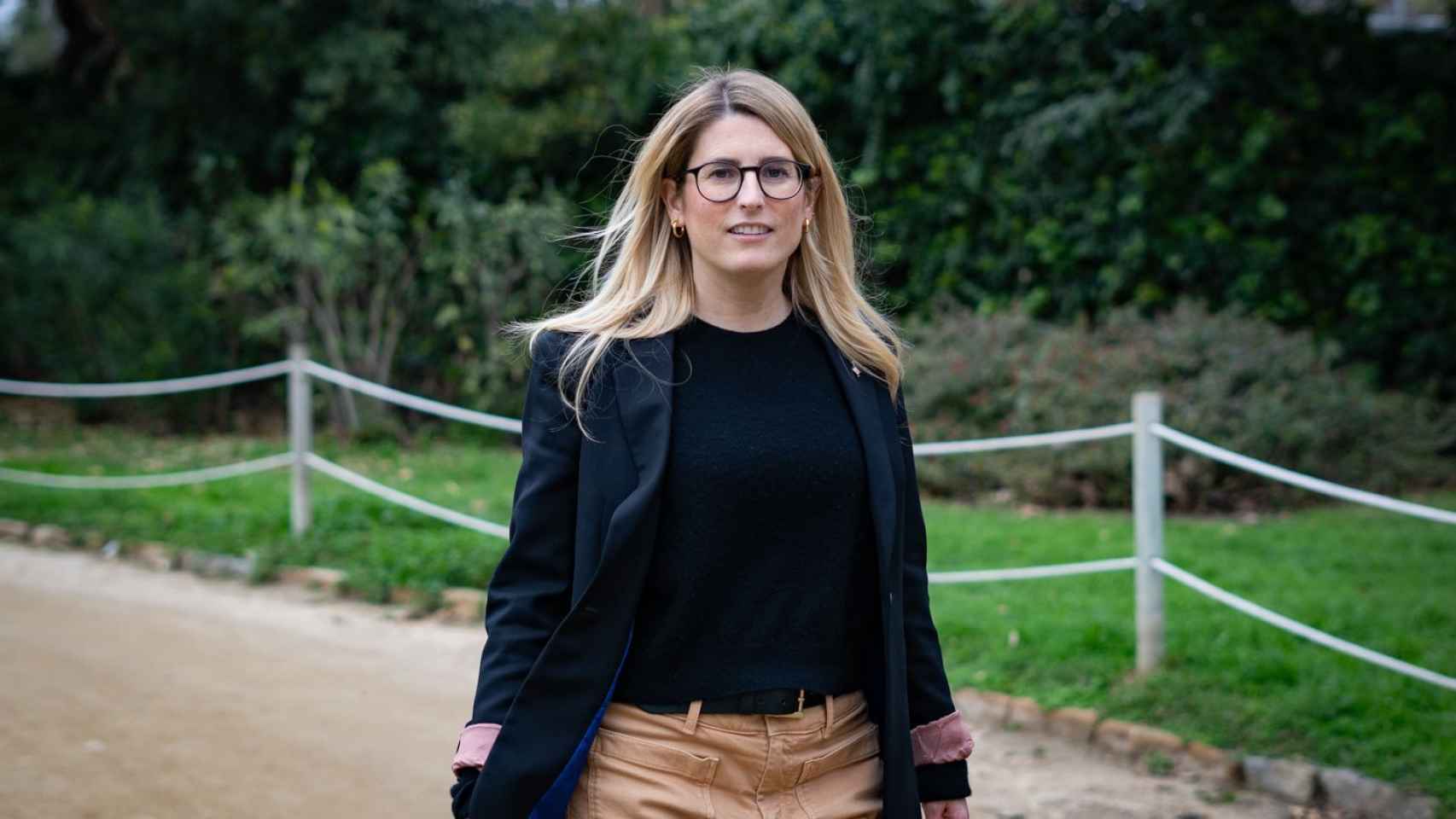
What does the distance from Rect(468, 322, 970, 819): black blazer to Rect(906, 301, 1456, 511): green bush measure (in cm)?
692

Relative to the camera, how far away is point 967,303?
12.1m

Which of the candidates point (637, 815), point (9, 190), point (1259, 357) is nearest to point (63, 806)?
point (637, 815)

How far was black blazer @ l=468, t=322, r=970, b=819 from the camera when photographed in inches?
90.0

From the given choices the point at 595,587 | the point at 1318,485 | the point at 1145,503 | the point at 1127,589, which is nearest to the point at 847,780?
the point at 595,587

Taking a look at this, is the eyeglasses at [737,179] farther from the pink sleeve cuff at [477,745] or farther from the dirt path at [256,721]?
the dirt path at [256,721]

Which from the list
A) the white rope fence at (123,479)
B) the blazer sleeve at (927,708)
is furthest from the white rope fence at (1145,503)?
the blazer sleeve at (927,708)

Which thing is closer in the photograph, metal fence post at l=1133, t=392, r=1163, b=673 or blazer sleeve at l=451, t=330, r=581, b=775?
blazer sleeve at l=451, t=330, r=581, b=775

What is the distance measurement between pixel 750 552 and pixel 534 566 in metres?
0.36

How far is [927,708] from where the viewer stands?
2535 mm

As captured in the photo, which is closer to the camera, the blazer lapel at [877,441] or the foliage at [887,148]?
the blazer lapel at [877,441]

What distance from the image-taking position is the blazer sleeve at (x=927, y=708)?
2521 millimetres

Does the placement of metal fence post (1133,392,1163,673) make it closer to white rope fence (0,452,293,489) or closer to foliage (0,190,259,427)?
white rope fence (0,452,293,489)

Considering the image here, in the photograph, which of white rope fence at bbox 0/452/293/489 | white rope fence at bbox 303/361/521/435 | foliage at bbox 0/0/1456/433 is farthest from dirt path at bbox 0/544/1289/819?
foliage at bbox 0/0/1456/433

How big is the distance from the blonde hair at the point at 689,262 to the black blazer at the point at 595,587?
0.04 m
